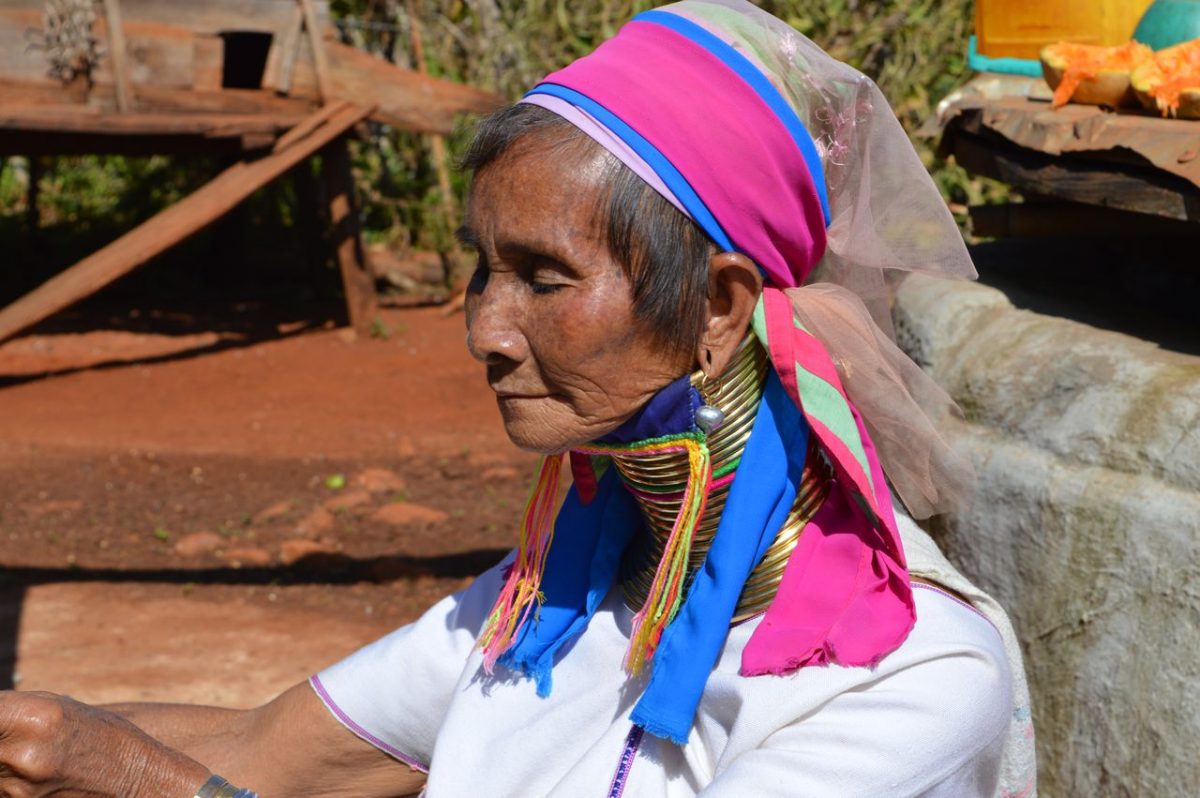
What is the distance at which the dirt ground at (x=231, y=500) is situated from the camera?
436 centimetres

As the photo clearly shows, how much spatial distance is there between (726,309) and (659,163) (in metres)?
0.22

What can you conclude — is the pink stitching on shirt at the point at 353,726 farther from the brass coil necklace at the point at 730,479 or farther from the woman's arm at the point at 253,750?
the brass coil necklace at the point at 730,479

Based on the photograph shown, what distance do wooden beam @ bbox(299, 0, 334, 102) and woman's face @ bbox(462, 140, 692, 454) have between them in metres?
6.76

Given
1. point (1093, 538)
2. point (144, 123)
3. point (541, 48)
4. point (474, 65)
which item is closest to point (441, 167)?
point (474, 65)

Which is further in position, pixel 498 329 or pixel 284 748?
pixel 284 748

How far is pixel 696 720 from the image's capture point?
1748mm

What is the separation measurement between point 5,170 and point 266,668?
9105 millimetres

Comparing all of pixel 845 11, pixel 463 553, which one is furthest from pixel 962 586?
pixel 845 11

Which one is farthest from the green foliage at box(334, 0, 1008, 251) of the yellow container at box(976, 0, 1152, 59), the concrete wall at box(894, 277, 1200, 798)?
the concrete wall at box(894, 277, 1200, 798)

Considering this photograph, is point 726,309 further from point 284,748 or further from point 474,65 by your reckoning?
point 474,65

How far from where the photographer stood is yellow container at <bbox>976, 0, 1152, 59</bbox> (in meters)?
3.05

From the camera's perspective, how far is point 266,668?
4172 mm

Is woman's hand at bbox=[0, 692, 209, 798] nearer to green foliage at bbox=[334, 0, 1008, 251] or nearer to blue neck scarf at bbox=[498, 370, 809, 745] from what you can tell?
blue neck scarf at bbox=[498, 370, 809, 745]

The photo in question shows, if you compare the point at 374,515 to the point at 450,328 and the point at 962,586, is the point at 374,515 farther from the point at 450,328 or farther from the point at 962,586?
the point at 962,586
